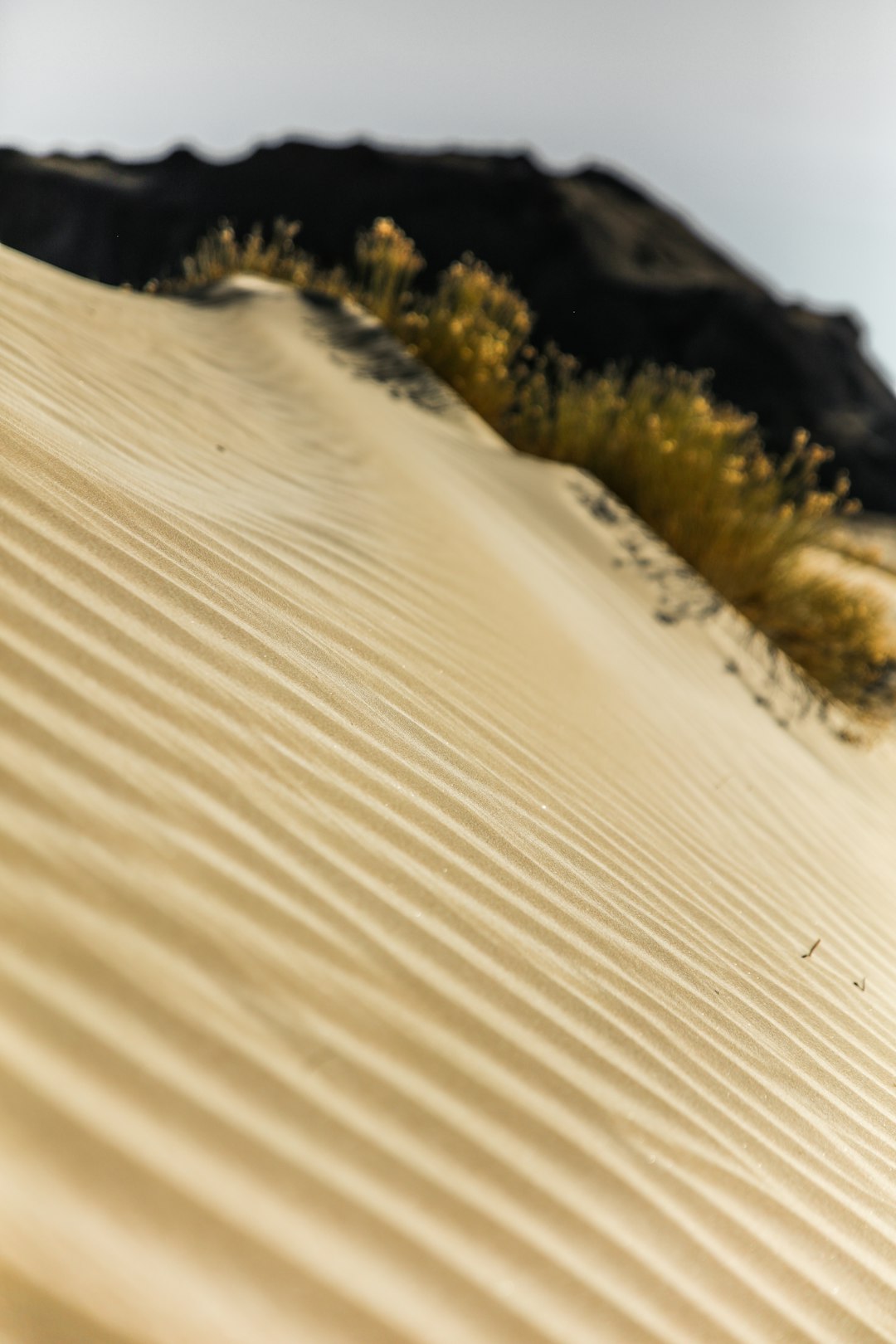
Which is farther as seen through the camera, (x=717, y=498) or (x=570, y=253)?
(x=570, y=253)

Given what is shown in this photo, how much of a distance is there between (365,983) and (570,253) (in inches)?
761

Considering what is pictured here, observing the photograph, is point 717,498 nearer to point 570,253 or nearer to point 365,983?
point 365,983

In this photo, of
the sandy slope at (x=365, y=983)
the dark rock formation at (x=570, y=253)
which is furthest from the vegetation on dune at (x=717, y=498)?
the dark rock formation at (x=570, y=253)

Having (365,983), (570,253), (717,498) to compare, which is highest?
(570,253)

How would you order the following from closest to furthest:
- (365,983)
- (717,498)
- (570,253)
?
(365,983)
(717,498)
(570,253)

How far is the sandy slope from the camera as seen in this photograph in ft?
4.00

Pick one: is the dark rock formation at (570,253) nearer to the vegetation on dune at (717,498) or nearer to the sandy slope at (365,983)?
the vegetation on dune at (717,498)

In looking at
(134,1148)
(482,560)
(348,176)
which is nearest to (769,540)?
(482,560)

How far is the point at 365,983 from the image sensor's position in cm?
162

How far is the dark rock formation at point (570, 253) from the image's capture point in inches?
719

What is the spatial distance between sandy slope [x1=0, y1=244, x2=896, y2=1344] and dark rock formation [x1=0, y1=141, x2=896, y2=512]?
14264 mm

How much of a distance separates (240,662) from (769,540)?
5566mm

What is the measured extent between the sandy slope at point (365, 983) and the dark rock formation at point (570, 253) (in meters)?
14.3

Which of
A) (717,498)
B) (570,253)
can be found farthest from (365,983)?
(570,253)
